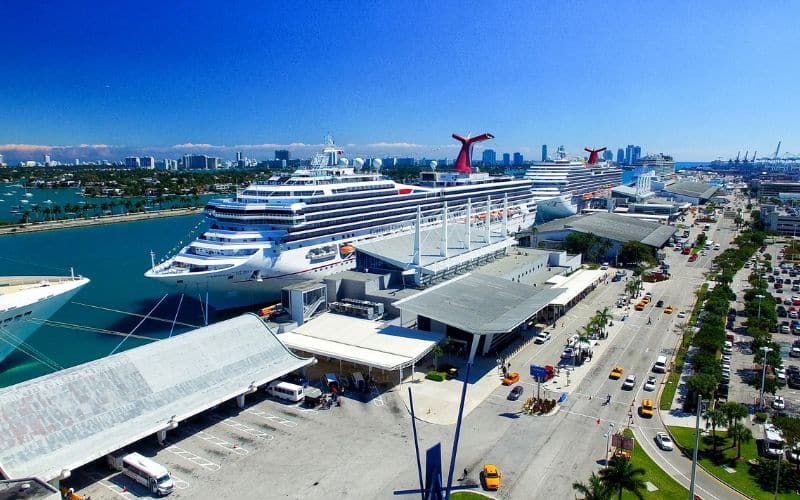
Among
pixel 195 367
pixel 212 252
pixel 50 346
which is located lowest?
pixel 50 346

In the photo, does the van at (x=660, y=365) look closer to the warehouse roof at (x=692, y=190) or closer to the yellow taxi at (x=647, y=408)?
the yellow taxi at (x=647, y=408)

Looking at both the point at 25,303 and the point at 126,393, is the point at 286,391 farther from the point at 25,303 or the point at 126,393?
the point at 25,303

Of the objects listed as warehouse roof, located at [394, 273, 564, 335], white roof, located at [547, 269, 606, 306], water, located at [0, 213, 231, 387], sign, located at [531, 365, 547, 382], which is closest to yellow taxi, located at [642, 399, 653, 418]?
sign, located at [531, 365, 547, 382]

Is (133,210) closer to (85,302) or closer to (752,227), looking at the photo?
(85,302)

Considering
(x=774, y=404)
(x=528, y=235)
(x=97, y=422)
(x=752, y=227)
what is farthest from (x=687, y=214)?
(x=97, y=422)

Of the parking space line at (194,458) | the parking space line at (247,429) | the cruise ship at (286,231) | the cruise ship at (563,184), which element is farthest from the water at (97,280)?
the cruise ship at (563,184)

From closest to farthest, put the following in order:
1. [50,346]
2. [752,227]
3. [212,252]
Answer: [50,346]
[212,252]
[752,227]
